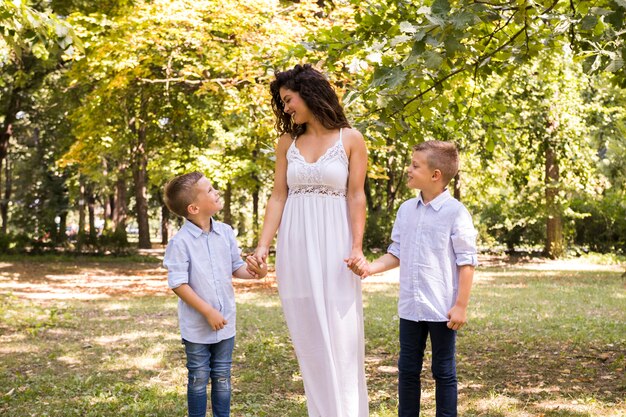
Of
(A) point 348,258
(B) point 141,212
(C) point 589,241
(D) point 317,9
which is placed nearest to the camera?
(A) point 348,258

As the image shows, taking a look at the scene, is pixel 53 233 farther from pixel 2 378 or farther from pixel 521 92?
pixel 2 378

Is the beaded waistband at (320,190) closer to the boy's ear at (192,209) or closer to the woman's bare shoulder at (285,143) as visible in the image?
the woman's bare shoulder at (285,143)

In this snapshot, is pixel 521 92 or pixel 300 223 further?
pixel 521 92

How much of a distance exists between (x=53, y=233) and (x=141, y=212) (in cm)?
322

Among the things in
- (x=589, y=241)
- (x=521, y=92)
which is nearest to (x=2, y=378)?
(x=521, y=92)

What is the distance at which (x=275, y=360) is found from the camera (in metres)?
7.06

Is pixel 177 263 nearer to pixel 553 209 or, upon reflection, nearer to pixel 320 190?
pixel 320 190

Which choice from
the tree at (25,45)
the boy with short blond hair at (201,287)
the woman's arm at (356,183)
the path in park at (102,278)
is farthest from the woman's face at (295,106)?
the path in park at (102,278)

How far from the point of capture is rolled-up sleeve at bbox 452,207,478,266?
152 inches

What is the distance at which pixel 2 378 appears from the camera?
622 centimetres

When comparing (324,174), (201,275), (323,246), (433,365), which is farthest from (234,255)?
(433,365)

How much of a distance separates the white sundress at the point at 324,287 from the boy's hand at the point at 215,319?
1.17ft

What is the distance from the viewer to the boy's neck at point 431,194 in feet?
13.2

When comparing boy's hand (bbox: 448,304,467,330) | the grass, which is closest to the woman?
boy's hand (bbox: 448,304,467,330)
